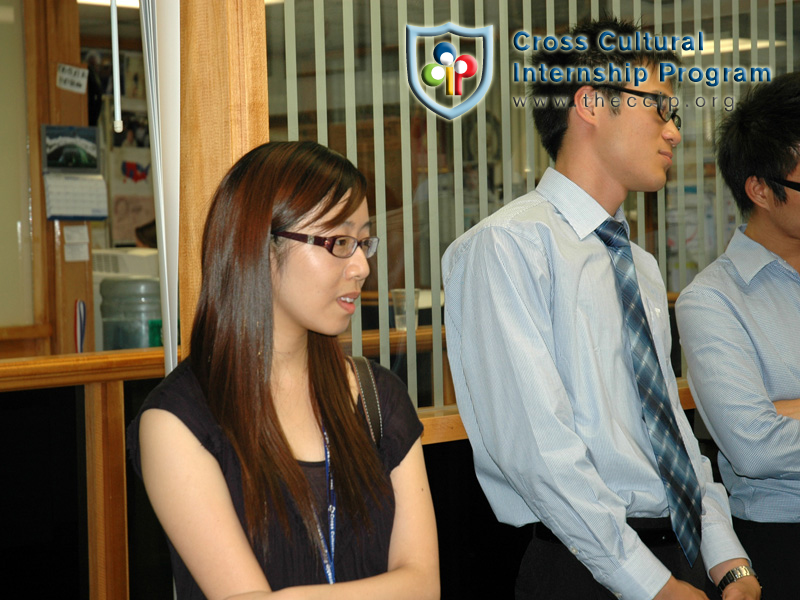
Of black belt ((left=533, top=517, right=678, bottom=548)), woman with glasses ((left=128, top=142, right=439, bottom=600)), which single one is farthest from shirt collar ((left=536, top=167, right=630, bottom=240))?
black belt ((left=533, top=517, right=678, bottom=548))

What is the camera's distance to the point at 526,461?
1612 mm

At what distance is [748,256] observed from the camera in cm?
227

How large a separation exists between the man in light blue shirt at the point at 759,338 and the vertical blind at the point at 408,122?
62cm

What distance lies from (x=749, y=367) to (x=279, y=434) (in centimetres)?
122

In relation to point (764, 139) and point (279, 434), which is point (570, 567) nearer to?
point (279, 434)

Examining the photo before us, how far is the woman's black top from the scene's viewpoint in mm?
1413

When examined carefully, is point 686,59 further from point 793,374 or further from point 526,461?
point 526,461

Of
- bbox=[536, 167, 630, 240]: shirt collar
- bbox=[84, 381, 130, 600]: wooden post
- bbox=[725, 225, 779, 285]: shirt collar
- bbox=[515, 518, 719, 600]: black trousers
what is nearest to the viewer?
bbox=[515, 518, 719, 600]: black trousers

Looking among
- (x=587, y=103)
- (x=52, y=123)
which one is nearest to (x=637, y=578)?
(x=587, y=103)

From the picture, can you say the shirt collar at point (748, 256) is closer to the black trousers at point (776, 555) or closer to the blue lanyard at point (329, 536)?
the black trousers at point (776, 555)

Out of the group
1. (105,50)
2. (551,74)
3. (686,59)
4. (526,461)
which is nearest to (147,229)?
(105,50)

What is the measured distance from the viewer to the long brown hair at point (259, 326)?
4.70ft

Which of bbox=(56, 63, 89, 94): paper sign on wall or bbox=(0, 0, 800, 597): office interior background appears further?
bbox=(56, 63, 89, 94): paper sign on wall

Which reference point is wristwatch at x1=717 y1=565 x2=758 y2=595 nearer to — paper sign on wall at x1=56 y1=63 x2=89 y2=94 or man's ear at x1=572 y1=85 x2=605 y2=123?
man's ear at x1=572 y1=85 x2=605 y2=123
